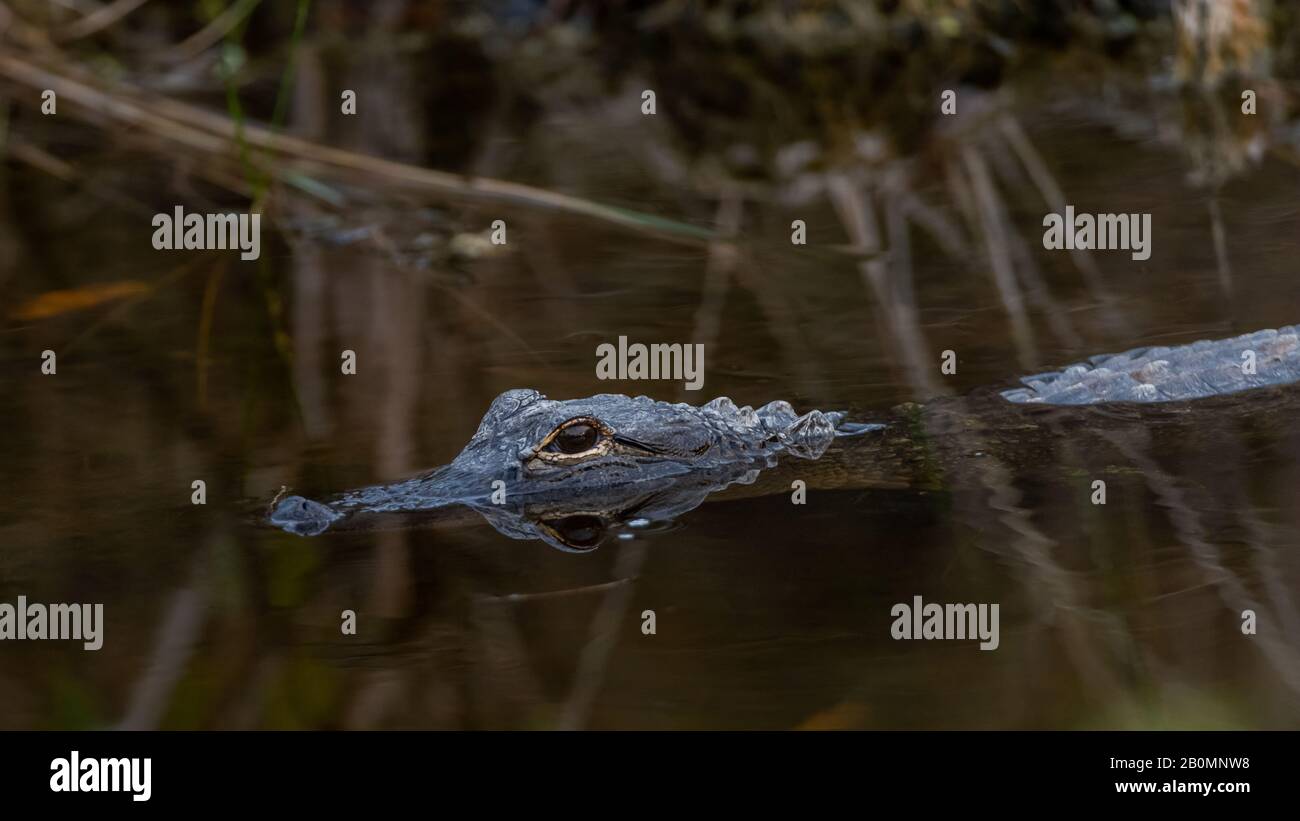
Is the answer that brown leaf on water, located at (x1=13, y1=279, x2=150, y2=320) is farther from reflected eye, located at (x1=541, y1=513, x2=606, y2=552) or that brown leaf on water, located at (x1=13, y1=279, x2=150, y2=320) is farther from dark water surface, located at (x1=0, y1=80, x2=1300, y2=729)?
reflected eye, located at (x1=541, y1=513, x2=606, y2=552)

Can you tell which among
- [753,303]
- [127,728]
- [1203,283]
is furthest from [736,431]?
[1203,283]

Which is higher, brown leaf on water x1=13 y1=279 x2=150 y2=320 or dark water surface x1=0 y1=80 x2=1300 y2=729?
brown leaf on water x1=13 y1=279 x2=150 y2=320

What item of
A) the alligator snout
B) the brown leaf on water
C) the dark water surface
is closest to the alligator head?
the alligator snout

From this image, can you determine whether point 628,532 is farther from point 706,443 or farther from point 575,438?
point 706,443

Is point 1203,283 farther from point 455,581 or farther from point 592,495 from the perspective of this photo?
point 455,581

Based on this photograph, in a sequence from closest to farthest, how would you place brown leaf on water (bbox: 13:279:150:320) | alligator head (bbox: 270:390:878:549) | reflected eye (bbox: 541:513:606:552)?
reflected eye (bbox: 541:513:606:552) → alligator head (bbox: 270:390:878:549) → brown leaf on water (bbox: 13:279:150:320)

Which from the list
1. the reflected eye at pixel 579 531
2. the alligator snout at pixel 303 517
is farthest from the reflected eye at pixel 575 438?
the alligator snout at pixel 303 517

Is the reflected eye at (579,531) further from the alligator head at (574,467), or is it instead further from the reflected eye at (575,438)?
the reflected eye at (575,438)

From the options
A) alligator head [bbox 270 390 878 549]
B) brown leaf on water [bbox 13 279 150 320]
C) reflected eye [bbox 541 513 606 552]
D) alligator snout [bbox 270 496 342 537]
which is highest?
brown leaf on water [bbox 13 279 150 320]
